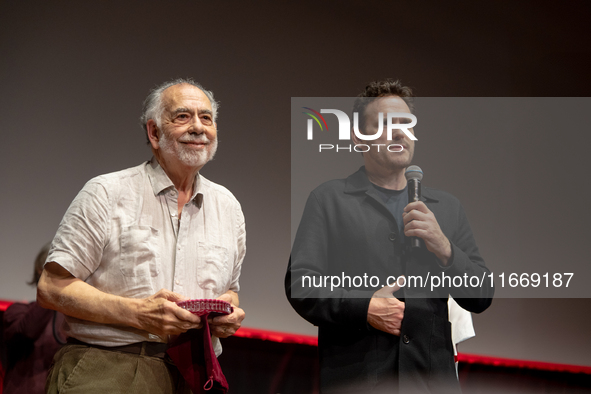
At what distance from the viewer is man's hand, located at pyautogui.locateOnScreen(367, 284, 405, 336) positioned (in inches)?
68.2

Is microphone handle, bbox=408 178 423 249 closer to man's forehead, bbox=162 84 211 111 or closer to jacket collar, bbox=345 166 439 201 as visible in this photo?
jacket collar, bbox=345 166 439 201

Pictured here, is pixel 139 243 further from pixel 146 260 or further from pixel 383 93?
pixel 383 93

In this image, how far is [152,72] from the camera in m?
3.10

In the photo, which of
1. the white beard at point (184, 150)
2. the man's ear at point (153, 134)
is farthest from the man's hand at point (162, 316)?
the man's ear at point (153, 134)

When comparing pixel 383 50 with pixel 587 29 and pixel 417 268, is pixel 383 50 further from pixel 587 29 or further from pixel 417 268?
pixel 417 268

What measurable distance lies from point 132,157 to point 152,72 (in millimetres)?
524

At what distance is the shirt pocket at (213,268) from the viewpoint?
1.84 metres

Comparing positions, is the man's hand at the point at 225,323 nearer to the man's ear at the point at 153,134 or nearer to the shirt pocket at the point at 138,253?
the shirt pocket at the point at 138,253

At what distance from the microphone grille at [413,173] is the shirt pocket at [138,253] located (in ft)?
3.07

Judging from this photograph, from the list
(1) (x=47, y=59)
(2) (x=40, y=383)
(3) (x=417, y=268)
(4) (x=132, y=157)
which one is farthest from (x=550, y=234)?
(1) (x=47, y=59)

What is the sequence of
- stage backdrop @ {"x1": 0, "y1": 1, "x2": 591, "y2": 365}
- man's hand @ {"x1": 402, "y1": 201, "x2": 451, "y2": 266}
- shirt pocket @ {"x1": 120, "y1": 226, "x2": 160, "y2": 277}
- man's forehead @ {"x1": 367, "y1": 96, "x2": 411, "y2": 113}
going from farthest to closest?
stage backdrop @ {"x1": 0, "y1": 1, "x2": 591, "y2": 365}
man's forehead @ {"x1": 367, "y1": 96, "x2": 411, "y2": 113}
man's hand @ {"x1": 402, "y1": 201, "x2": 451, "y2": 266}
shirt pocket @ {"x1": 120, "y1": 226, "x2": 160, "y2": 277}

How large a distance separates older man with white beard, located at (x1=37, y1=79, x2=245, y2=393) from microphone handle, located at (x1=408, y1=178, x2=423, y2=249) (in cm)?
66

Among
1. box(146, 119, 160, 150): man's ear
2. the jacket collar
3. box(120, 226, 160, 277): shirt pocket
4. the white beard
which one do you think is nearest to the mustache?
the white beard

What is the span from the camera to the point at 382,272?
72.9 inches
